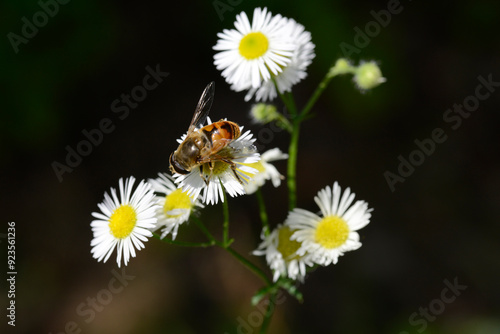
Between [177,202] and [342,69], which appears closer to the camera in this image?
[177,202]

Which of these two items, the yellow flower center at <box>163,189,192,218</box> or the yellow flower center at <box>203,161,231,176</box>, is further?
the yellow flower center at <box>163,189,192,218</box>

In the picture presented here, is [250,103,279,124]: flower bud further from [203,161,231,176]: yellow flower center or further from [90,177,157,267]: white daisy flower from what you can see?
[90,177,157,267]: white daisy flower

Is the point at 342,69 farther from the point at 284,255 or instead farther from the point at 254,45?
the point at 284,255

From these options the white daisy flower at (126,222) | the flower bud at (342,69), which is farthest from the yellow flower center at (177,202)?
the flower bud at (342,69)

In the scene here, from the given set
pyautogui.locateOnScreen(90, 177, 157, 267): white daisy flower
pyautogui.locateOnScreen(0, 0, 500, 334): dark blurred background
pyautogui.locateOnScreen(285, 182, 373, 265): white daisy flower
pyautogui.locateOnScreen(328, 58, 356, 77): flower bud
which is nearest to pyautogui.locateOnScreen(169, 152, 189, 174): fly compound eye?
pyautogui.locateOnScreen(90, 177, 157, 267): white daisy flower

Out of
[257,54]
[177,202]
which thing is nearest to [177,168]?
[177,202]

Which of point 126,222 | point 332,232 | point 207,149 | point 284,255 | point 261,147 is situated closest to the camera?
point 207,149

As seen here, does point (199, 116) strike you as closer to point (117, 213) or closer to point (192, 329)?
point (117, 213)

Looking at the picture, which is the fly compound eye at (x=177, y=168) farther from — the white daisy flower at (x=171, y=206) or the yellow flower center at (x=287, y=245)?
the yellow flower center at (x=287, y=245)
